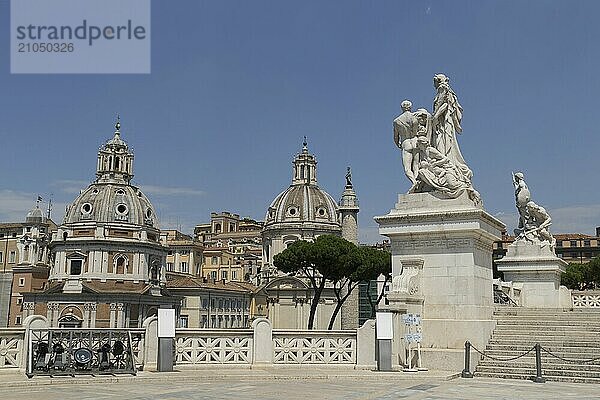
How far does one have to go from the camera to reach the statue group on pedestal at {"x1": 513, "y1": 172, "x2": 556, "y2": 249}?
Answer: 2897cm

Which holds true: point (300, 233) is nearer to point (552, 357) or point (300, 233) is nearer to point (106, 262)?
point (106, 262)

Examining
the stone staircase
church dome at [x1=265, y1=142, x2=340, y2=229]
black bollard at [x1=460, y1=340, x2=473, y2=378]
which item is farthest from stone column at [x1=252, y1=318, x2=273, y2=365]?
church dome at [x1=265, y1=142, x2=340, y2=229]

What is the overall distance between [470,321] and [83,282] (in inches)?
3809

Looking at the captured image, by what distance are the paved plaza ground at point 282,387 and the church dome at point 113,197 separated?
99763mm

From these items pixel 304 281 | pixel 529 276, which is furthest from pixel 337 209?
pixel 529 276

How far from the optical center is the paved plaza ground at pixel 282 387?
12.8 meters

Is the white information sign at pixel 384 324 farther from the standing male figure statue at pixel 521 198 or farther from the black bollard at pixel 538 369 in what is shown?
the standing male figure statue at pixel 521 198

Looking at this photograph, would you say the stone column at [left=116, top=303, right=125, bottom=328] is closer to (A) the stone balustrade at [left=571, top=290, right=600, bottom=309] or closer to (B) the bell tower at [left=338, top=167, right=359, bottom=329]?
(B) the bell tower at [left=338, top=167, right=359, bottom=329]

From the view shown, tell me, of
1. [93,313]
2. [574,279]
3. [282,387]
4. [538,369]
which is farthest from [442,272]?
[93,313]

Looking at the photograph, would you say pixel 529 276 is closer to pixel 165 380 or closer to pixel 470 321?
pixel 470 321

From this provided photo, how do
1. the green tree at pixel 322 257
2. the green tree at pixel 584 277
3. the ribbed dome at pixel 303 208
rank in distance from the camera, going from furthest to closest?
the ribbed dome at pixel 303 208 → the green tree at pixel 322 257 → the green tree at pixel 584 277

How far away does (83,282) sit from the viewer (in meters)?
106

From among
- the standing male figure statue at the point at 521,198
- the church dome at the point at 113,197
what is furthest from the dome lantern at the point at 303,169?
the standing male figure statue at the point at 521,198

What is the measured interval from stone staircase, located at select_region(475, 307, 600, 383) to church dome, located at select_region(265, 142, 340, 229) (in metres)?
112
